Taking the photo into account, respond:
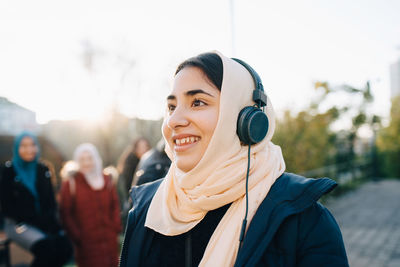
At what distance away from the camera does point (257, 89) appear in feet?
5.51

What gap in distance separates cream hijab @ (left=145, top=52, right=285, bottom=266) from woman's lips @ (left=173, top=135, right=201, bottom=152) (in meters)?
0.11

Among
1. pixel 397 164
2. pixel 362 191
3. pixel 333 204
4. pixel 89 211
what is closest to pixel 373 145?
pixel 397 164

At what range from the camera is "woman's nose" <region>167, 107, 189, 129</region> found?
162 centimetres

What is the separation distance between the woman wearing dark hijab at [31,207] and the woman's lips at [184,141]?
9.18ft

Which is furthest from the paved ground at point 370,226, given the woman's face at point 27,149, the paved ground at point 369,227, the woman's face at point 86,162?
the woman's face at point 27,149

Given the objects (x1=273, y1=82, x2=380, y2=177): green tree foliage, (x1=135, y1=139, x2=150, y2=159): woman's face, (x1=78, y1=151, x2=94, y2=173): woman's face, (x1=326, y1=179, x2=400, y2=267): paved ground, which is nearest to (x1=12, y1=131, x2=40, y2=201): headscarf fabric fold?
(x1=78, y1=151, x2=94, y2=173): woman's face

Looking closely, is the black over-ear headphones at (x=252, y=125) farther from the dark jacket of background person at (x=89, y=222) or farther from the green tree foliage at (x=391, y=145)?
the green tree foliage at (x=391, y=145)

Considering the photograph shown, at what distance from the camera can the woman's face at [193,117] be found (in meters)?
1.59

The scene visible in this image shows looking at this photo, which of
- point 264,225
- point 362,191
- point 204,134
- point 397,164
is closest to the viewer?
point 264,225

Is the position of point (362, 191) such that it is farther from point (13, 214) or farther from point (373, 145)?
point (13, 214)

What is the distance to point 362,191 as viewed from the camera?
44.0 feet

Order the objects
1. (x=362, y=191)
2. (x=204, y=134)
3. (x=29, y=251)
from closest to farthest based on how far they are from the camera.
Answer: (x=204, y=134) → (x=29, y=251) → (x=362, y=191)

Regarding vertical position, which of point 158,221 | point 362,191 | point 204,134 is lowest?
point 362,191

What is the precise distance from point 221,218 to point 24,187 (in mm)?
3257
